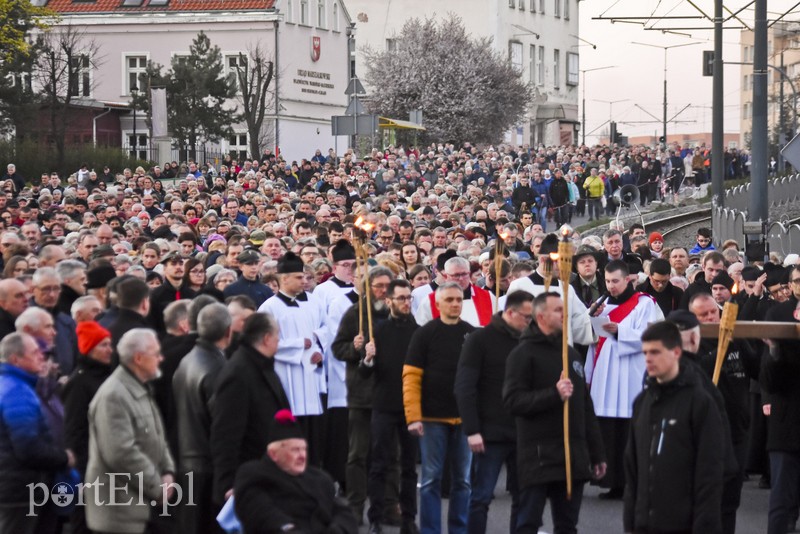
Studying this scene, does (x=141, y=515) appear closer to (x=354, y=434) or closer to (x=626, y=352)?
(x=354, y=434)

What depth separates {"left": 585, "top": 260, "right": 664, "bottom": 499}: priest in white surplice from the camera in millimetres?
12977

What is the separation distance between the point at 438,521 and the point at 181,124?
44078 mm

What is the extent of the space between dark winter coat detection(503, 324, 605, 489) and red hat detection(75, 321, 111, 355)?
2441 mm

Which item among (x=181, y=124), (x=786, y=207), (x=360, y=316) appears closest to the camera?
(x=360, y=316)

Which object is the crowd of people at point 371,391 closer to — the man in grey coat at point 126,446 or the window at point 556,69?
the man in grey coat at point 126,446

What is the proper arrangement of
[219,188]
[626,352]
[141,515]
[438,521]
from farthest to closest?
1. [219,188]
2. [626,352]
3. [438,521]
4. [141,515]

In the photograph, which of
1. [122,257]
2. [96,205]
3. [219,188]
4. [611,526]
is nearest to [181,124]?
[219,188]

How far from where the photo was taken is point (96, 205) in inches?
960

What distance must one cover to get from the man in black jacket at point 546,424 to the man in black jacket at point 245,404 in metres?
1.49

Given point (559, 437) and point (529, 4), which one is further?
point (529, 4)

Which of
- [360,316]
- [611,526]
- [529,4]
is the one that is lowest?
[611,526]

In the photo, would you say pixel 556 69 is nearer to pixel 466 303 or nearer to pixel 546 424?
pixel 466 303

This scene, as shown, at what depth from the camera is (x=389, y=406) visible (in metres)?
11.4

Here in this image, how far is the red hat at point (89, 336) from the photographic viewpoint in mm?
9219
